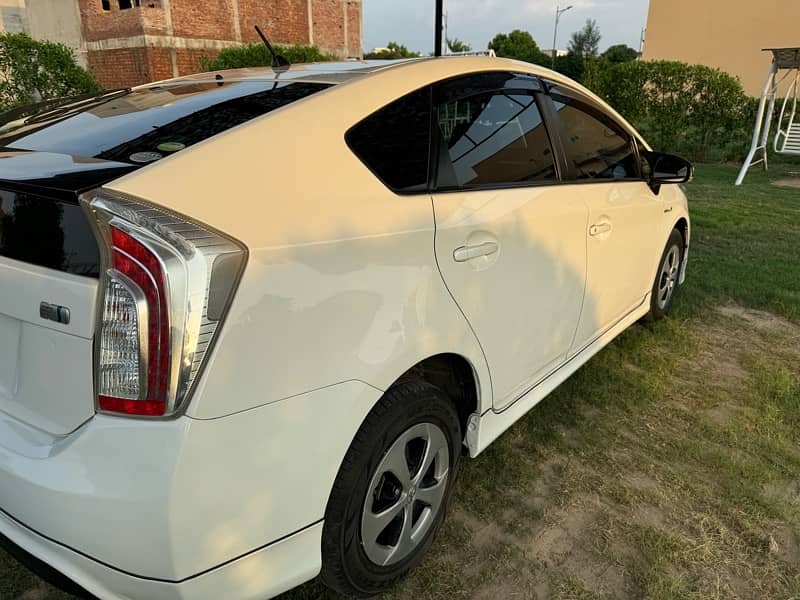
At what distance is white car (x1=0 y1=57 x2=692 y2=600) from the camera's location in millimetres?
1271

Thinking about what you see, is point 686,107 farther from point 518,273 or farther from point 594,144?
point 518,273

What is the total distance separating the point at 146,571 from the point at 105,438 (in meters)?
0.31

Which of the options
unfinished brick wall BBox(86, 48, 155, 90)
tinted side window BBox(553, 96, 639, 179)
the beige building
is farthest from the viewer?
the beige building

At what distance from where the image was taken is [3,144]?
181 cm

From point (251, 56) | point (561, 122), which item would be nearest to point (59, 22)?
point (251, 56)

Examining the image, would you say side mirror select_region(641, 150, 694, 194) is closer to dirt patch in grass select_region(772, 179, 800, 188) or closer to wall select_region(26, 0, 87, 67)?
dirt patch in grass select_region(772, 179, 800, 188)

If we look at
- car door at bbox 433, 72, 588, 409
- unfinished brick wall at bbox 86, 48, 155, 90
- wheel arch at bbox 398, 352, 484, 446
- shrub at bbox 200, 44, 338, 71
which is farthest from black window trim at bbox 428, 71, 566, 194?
unfinished brick wall at bbox 86, 48, 155, 90

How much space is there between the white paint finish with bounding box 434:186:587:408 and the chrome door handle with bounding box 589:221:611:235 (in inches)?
3.6

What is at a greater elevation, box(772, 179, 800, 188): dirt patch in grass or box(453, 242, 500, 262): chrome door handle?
box(453, 242, 500, 262): chrome door handle

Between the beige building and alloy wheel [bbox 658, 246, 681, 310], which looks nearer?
alloy wheel [bbox 658, 246, 681, 310]

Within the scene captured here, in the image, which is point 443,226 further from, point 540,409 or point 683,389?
point 683,389

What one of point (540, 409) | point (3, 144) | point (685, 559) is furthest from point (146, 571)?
point (540, 409)

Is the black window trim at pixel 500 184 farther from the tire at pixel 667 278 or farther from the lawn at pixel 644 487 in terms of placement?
the tire at pixel 667 278

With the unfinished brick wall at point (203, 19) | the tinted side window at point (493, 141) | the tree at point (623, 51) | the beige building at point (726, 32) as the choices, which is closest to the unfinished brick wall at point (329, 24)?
the unfinished brick wall at point (203, 19)
